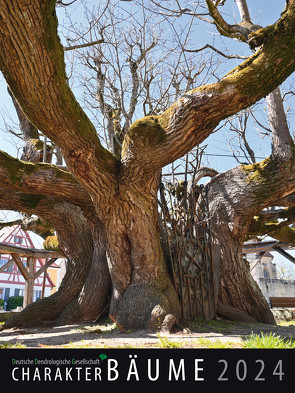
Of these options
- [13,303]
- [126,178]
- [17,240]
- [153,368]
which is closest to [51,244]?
[126,178]

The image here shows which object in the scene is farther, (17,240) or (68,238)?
(17,240)

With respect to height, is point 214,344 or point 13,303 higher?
point 214,344

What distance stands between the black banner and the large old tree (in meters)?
2.10

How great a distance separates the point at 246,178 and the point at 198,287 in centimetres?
218

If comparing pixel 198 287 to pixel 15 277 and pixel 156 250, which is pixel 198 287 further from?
pixel 15 277

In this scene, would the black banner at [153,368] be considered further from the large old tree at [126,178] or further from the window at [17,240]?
the window at [17,240]

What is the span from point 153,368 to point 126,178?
9.54ft

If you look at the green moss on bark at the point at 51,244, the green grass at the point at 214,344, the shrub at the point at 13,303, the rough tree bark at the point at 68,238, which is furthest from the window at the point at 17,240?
the green grass at the point at 214,344

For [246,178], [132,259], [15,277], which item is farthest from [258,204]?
[15,277]

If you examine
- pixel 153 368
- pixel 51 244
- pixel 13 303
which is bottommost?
pixel 13 303

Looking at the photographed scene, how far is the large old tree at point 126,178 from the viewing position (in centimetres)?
328

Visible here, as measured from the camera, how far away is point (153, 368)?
82.6 inches

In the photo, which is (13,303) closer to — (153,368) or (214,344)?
(214,344)

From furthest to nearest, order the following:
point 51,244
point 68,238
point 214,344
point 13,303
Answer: point 13,303
point 51,244
point 68,238
point 214,344
